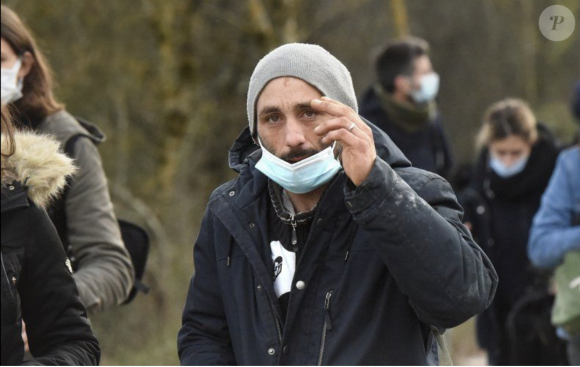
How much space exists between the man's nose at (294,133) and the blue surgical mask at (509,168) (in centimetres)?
477

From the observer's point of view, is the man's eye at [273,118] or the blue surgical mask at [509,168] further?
the blue surgical mask at [509,168]

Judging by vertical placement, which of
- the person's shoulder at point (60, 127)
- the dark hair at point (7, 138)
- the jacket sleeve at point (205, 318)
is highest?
the dark hair at point (7, 138)

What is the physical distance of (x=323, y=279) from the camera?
3328 millimetres

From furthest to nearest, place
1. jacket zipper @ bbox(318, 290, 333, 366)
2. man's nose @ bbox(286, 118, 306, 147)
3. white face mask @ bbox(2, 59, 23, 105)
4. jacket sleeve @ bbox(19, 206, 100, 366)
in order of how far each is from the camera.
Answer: white face mask @ bbox(2, 59, 23, 105) → man's nose @ bbox(286, 118, 306, 147) → jacket zipper @ bbox(318, 290, 333, 366) → jacket sleeve @ bbox(19, 206, 100, 366)

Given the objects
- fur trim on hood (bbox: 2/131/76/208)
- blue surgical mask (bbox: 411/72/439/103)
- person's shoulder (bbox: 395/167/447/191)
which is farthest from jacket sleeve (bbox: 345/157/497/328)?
blue surgical mask (bbox: 411/72/439/103)

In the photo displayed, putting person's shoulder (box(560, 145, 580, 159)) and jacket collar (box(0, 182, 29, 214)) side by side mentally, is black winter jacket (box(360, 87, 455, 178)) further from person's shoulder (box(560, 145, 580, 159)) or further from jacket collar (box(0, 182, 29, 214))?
jacket collar (box(0, 182, 29, 214))

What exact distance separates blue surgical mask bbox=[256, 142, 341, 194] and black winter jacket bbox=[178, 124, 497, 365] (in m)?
0.05

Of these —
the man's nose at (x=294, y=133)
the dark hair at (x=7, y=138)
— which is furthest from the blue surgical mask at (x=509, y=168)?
the dark hair at (x=7, y=138)

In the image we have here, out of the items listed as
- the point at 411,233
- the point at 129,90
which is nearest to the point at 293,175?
the point at 411,233

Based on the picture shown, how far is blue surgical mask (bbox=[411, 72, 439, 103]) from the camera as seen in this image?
26.8 ft

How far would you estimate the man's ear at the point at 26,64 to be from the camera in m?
4.51

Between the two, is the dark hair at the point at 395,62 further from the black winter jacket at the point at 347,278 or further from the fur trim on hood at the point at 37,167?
the fur trim on hood at the point at 37,167

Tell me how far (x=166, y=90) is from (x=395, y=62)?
6701mm

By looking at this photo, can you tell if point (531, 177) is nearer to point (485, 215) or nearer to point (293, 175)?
point (485, 215)
